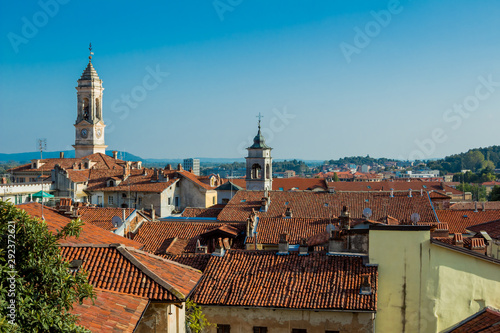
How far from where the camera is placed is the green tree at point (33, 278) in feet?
29.5

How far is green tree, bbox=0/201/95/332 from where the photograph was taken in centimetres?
900

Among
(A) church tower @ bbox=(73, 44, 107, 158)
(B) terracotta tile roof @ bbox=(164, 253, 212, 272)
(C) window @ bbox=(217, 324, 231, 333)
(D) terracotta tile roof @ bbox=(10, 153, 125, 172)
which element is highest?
(A) church tower @ bbox=(73, 44, 107, 158)

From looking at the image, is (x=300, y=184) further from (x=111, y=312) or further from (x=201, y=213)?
(x=111, y=312)

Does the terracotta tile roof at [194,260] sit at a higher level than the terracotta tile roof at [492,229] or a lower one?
lower

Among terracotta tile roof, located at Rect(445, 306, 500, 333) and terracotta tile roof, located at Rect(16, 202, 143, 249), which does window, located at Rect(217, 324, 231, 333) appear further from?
terracotta tile roof, located at Rect(445, 306, 500, 333)

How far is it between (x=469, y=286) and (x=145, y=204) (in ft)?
152

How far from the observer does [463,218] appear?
4397 cm

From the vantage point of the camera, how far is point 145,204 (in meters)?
61.3

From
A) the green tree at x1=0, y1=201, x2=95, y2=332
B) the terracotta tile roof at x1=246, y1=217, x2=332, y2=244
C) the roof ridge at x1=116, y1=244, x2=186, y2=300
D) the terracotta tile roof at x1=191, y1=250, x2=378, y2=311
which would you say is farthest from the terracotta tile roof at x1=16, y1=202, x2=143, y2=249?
the terracotta tile roof at x1=246, y1=217, x2=332, y2=244

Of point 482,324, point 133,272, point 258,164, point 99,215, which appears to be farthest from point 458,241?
point 258,164

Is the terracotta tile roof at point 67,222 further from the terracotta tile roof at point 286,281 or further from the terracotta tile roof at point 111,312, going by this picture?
the terracotta tile roof at point 111,312

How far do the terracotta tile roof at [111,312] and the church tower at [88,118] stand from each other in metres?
78.8

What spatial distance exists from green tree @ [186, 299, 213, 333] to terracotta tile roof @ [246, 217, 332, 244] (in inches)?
509

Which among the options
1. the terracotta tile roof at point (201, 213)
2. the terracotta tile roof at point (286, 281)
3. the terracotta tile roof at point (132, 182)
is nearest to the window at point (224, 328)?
the terracotta tile roof at point (286, 281)
